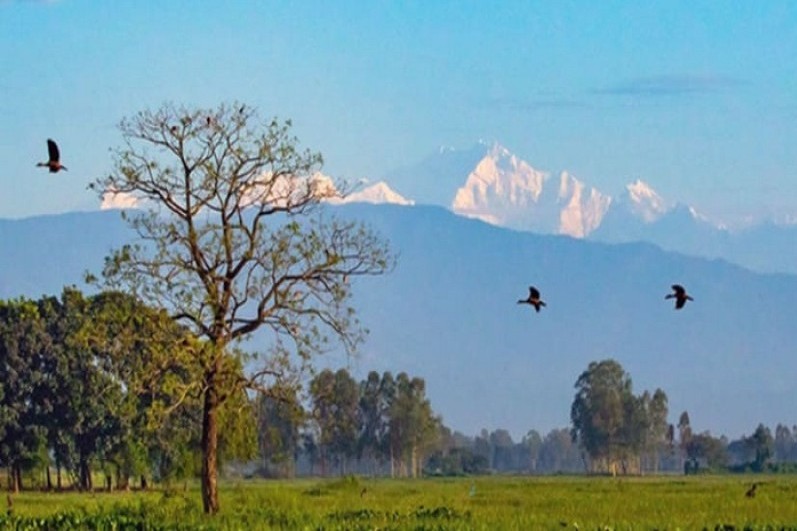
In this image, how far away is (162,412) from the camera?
43938mm

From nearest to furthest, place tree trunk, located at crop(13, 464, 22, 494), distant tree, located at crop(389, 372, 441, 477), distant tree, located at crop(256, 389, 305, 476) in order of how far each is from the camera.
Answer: tree trunk, located at crop(13, 464, 22, 494), distant tree, located at crop(256, 389, 305, 476), distant tree, located at crop(389, 372, 441, 477)

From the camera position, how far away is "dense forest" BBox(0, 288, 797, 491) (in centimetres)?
4675

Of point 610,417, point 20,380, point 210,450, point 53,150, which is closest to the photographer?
point 53,150

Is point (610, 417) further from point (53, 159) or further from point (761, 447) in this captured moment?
point (53, 159)

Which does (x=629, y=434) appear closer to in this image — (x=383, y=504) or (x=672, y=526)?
(x=383, y=504)

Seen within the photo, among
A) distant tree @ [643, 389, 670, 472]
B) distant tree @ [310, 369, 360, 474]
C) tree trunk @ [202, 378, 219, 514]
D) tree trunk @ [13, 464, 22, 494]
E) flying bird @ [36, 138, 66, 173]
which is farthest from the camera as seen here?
distant tree @ [643, 389, 670, 472]

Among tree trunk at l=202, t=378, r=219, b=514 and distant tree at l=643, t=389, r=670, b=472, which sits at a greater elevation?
distant tree at l=643, t=389, r=670, b=472

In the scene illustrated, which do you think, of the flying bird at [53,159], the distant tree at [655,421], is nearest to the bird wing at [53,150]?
the flying bird at [53,159]

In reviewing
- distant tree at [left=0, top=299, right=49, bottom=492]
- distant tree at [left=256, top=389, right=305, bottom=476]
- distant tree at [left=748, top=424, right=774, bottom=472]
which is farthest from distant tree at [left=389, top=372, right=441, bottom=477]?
distant tree at [left=0, top=299, right=49, bottom=492]

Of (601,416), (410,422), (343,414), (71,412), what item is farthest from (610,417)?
(71,412)

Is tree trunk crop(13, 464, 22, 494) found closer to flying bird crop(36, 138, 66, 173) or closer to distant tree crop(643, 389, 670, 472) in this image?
flying bird crop(36, 138, 66, 173)

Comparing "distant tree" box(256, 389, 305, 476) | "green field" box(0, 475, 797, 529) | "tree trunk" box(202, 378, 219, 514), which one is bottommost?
"green field" box(0, 475, 797, 529)

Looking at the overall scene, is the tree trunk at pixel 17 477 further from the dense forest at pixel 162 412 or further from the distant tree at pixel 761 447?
the distant tree at pixel 761 447

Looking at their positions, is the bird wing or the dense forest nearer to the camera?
the bird wing
